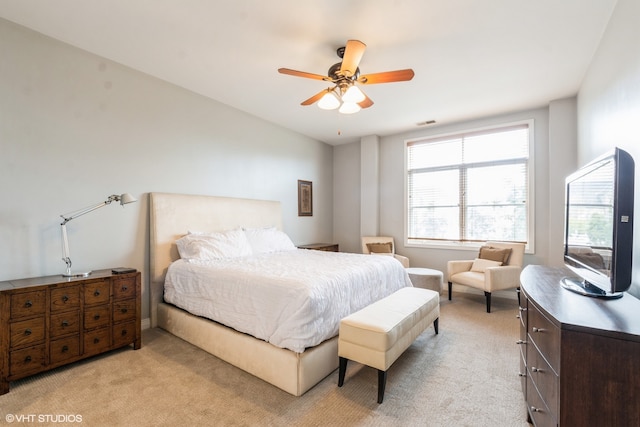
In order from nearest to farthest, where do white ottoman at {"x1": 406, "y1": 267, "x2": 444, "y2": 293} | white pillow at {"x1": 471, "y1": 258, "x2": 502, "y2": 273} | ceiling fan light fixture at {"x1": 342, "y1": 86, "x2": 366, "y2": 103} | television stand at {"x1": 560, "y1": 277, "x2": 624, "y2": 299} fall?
television stand at {"x1": 560, "y1": 277, "x2": 624, "y2": 299}
ceiling fan light fixture at {"x1": 342, "y1": 86, "x2": 366, "y2": 103}
white ottoman at {"x1": 406, "y1": 267, "x2": 444, "y2": 293}
white pillow at {"x1": 471, "y1": 258, "x2": 502, "y2": 273}

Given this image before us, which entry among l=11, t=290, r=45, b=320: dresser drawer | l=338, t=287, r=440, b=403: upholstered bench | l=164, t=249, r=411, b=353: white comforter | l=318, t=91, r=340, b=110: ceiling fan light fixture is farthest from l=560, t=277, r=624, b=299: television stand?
l=11, t=290, r=45, b=320: dresser drawer

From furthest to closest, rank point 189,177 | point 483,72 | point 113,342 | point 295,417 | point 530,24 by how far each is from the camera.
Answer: point 189,177 → point 483,72 → point 113,342 → point 530,24 → point 295,417

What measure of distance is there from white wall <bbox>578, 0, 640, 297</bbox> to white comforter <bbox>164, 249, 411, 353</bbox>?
1.80 meters

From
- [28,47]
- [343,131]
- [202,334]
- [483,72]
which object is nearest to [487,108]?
[483,72]

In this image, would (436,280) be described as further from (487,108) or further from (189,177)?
(189,177)

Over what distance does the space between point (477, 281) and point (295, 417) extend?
317cm

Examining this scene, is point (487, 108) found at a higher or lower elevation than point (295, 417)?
higher

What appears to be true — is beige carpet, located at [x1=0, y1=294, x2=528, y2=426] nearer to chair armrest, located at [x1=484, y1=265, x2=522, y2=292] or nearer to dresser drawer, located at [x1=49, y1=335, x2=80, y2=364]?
dresser drawer, located at [x1=49, y1=335, x2=80, y2=364]

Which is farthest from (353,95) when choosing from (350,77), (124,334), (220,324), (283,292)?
(124,334)

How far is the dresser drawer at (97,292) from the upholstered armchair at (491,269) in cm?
426

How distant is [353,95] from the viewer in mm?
2654

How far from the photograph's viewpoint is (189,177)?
12.3 feet

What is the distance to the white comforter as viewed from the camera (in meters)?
2.07

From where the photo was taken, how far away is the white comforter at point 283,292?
2.07 metres
